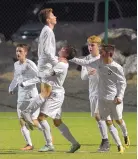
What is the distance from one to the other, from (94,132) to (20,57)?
3214 millimetres

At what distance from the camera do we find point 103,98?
12133mm

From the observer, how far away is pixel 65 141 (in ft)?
46.1

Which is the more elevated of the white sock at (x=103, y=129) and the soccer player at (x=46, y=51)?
the soccer player at (x=46, y=51)

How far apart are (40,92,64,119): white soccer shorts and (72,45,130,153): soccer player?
59 cm

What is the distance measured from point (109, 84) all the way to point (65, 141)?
219 cm

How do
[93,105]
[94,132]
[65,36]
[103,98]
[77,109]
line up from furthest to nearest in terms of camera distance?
[65,36]
[77,109]
[94,132]
[93,105]
[103,98]

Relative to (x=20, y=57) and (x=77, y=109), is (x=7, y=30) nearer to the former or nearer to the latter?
(x=77, y=109)

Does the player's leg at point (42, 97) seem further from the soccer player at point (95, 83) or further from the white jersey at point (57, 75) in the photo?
the soccer player at point (95, 83)

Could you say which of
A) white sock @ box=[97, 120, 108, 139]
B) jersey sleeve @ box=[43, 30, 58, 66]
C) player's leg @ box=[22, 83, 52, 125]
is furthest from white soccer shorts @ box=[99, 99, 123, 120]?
jersey sleeve @ box=[43, 30, 58, 66]

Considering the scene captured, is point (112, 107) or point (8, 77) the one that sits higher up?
point (112, 107)

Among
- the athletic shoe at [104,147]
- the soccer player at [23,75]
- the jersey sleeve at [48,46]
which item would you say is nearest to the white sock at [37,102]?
the jersey sleeve at [48,46]

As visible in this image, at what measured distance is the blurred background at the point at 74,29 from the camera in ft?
72.2

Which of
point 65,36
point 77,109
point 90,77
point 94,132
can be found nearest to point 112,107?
point 90,77

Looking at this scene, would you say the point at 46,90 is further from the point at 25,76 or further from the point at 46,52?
the point at 25,76
